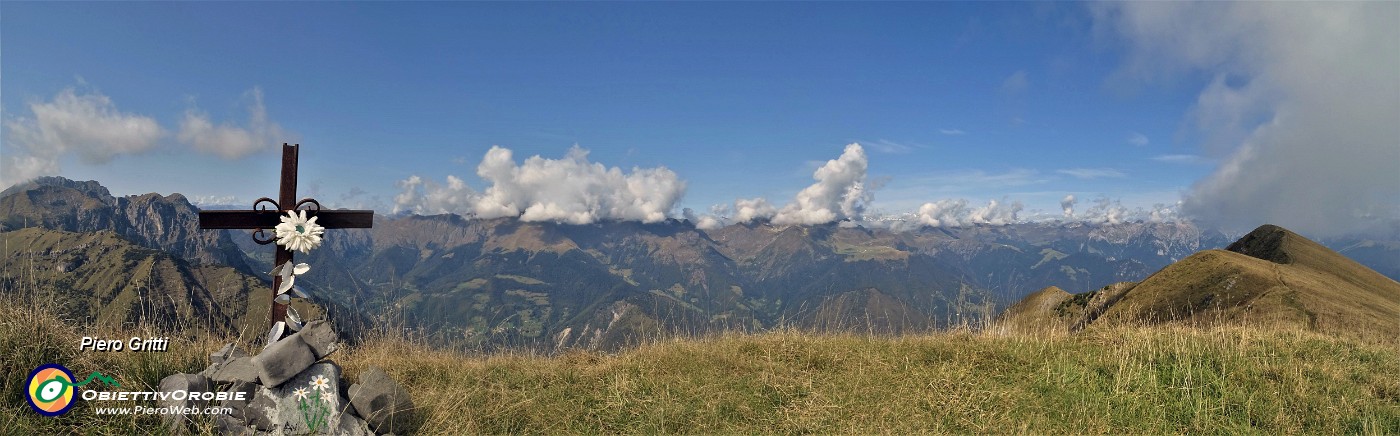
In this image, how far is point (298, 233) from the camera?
8.34m

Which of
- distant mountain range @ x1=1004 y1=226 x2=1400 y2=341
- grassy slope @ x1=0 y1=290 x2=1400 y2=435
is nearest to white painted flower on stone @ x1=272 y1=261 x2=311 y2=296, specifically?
grassy slope @ x1=0 y1=290 x2=1400 y2=435

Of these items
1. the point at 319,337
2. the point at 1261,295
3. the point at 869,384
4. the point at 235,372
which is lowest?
the point at 869,384

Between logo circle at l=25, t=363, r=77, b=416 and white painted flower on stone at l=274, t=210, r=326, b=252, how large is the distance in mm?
2671

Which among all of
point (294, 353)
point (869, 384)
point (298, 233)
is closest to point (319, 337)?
point (294, 353)

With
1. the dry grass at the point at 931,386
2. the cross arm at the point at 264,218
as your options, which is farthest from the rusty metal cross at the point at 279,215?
the dry grass at the point at 931,386

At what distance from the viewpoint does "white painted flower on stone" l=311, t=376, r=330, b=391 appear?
715 cm

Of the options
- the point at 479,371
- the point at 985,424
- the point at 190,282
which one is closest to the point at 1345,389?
the point at 985,424

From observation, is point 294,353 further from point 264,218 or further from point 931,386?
point 931,386

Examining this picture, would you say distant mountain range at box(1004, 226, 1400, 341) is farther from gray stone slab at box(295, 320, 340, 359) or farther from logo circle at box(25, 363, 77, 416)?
logo circle at box(25, 363, 77, 416)

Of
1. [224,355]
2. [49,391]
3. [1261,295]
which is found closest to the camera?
[49,391]

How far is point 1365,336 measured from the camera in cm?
1288

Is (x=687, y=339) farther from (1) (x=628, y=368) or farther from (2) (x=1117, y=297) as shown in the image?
(2) (x=1117, y=297)

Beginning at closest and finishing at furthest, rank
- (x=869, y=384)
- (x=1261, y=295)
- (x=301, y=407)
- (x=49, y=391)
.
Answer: (x=49, y=391) < (x=301, y=407) < (x=869, y=384) < (x=1261, y=295)

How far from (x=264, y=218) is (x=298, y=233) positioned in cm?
93
